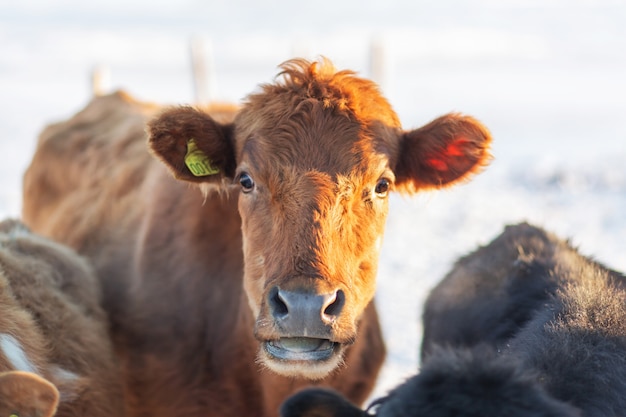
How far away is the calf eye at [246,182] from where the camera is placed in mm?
3965

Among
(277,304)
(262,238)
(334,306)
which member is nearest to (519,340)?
(334,306)

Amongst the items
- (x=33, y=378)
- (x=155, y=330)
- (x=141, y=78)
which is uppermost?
(x=33, y=378)

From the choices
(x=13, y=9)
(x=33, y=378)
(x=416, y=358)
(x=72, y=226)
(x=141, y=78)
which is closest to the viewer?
(x=33, y=378)

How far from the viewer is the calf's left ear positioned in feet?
13.8

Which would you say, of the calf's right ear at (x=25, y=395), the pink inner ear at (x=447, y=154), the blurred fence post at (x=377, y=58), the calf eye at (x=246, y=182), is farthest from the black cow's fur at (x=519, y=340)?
the blurred fence post at (x=377, y=58)

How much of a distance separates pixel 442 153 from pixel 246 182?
3.47 ft

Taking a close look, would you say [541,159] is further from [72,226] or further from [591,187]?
[72,226]

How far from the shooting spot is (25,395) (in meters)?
2.60

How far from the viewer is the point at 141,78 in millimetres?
25141

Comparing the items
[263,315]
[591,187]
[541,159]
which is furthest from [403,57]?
[263,315]

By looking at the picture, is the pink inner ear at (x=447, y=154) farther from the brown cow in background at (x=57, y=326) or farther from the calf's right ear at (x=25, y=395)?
the calf's right ear at (x=25, y=395)

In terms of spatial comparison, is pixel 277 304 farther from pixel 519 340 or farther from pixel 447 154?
pixel 447 154

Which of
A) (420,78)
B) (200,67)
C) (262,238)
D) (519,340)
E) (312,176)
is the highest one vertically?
(312,176)

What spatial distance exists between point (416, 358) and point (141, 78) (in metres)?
20.3
